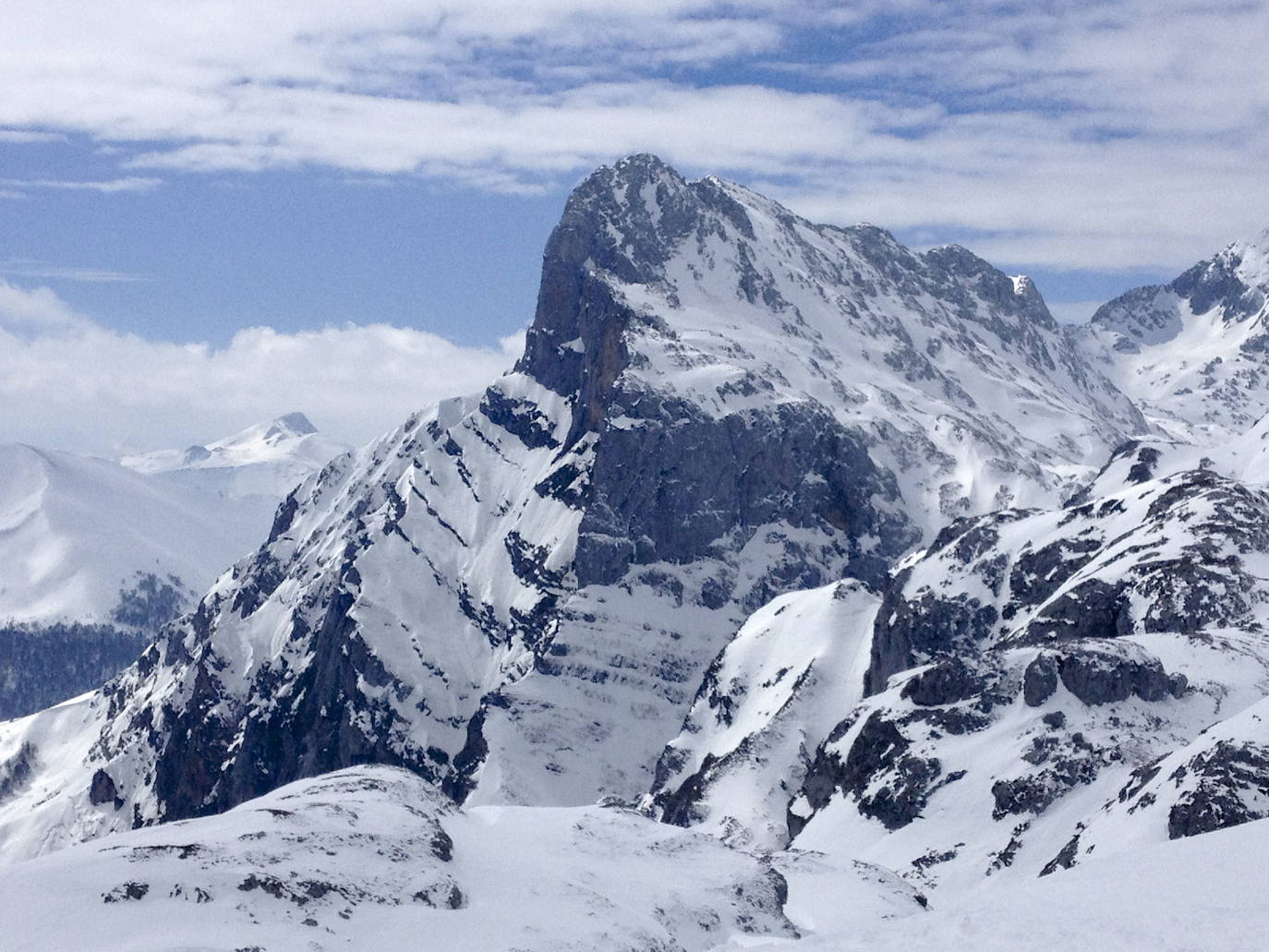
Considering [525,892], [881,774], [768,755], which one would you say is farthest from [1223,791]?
[768,755]

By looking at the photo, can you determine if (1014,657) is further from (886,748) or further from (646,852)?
(646,852)

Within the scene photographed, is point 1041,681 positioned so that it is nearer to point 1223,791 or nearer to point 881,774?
point 881,774

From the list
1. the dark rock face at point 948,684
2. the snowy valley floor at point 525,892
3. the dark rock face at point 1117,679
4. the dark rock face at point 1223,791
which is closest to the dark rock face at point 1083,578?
the dark rock face at point 1117,679

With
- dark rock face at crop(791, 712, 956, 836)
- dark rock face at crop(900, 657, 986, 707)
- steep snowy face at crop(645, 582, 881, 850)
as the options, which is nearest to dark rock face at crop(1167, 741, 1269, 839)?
dark rock face at crop(791, 712, 956, 836)

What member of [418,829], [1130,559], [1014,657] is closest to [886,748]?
[1014,657]

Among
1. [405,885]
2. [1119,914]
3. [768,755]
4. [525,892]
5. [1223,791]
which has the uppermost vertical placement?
[1119,914]

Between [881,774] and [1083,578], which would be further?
[1083,578]
